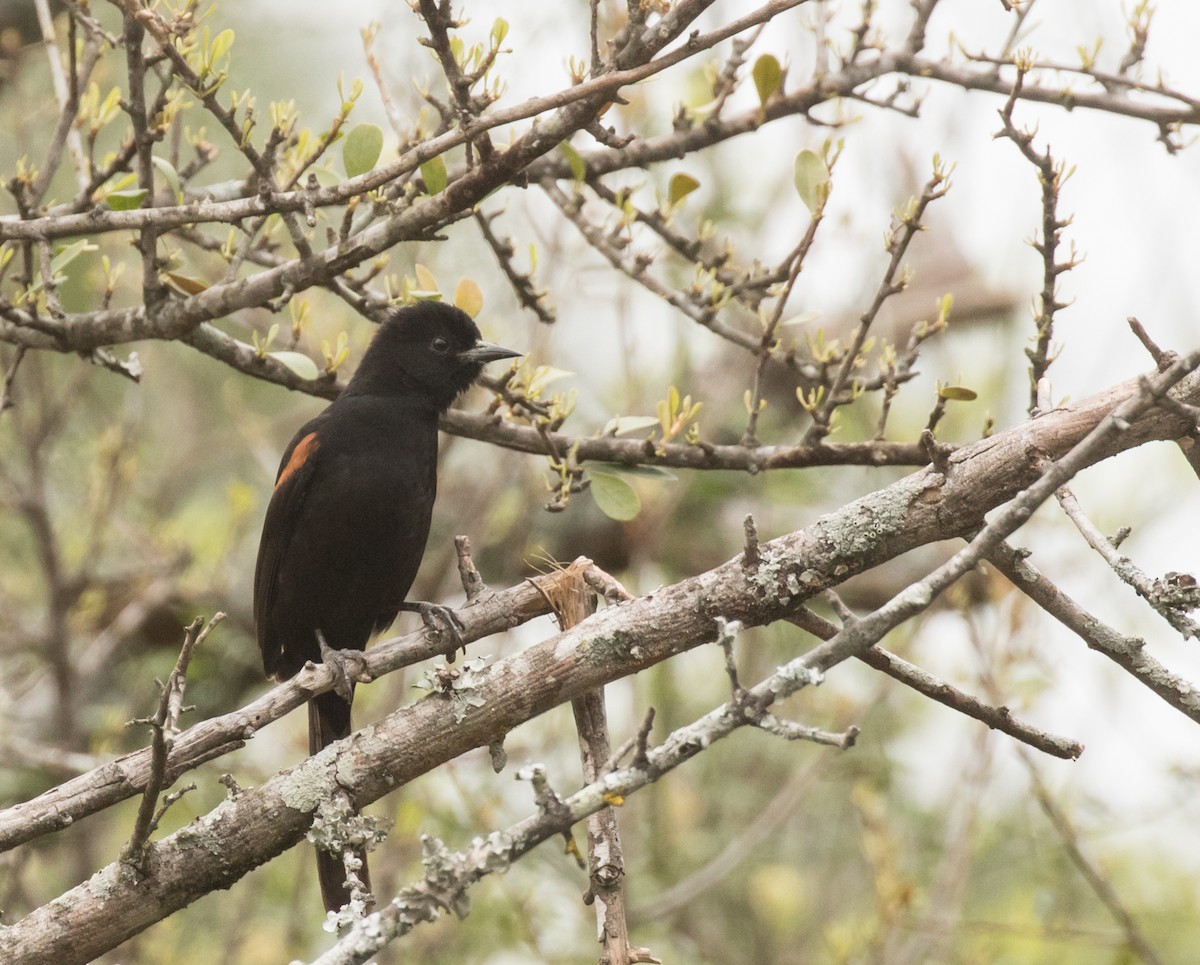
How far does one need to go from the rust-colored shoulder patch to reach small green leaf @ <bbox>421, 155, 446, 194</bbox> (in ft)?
4.56

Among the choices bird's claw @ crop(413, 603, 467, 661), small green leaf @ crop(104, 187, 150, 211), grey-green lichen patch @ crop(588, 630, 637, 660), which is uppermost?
small green leaf @ crop(104, 187, 150, 211)

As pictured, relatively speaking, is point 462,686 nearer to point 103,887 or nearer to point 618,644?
point 618,644

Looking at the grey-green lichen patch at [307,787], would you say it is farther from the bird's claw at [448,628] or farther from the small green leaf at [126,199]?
the small green leaf at [126,199]

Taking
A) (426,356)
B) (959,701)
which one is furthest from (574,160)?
(959,701)

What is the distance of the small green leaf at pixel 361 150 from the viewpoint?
323 centimetres

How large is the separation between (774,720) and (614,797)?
29 cm

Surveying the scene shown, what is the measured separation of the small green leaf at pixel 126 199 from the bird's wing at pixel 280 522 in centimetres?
117

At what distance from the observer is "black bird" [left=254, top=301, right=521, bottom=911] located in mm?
4203

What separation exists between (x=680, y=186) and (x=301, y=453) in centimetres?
151

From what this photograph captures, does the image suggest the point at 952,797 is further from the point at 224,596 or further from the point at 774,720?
the point at 774,720

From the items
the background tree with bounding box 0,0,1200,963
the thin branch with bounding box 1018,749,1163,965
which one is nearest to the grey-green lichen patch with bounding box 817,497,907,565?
the background tree with bounding box 0,0,1200,963

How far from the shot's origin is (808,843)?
7988 mm

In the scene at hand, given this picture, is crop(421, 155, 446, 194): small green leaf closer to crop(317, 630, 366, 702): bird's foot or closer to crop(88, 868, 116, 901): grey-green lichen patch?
crop(317, 630, 366, 702): bird's foot

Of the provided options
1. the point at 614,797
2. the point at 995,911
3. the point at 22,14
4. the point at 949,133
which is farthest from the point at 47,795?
the point at 995,911
